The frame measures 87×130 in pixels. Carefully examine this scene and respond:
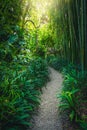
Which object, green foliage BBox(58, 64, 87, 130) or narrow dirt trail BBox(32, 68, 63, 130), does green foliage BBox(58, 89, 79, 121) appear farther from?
narrow dirt trail BBox(32, 68, 63, 130)

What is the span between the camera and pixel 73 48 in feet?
20.4

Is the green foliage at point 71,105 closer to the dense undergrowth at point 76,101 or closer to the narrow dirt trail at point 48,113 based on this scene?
the dense undergrowth at point 76,101

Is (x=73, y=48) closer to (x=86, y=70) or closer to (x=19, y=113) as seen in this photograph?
(x=86, y=70)

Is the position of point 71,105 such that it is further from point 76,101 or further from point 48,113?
point 48,113

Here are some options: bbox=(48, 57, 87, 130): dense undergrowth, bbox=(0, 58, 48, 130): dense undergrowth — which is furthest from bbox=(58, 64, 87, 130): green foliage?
bbox=(0, 58, 48, 130): dense undergrowth

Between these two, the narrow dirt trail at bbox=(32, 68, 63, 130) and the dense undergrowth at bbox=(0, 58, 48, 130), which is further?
the narrow dirt trail at bbox=(32, 68, 63, 130)

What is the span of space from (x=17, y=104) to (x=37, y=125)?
52 cm

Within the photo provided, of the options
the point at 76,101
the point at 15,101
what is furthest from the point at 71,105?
the point at 15,101

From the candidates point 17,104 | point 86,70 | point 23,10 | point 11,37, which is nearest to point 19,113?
point 17,104

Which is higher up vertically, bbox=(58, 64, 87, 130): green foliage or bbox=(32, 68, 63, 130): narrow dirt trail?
bbox=(58, 64, 87, 130): green foliage

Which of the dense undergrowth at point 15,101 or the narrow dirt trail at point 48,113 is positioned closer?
the dense undergrowth at point 15,101

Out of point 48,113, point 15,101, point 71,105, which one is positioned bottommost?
point 48,113

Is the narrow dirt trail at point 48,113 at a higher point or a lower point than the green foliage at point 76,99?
lower

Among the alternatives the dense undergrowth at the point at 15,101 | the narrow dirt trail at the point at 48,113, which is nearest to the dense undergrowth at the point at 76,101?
the narrow dirt trail at the point at 48,113
